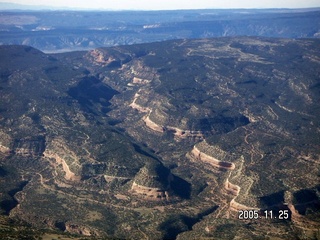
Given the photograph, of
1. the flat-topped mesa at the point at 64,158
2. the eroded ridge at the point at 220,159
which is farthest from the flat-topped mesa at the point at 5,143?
the eroded ridge at the point at 220,159

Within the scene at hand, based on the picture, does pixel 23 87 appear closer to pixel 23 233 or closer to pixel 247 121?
pixel 247 121

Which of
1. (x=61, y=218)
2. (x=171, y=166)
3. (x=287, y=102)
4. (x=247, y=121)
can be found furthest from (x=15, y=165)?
(x=287, y=102)

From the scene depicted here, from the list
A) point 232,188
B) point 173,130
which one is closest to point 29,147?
point 173,130

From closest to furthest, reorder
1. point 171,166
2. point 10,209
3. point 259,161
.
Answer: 1. point 10,209
2. point 259,161
3. point 171,166

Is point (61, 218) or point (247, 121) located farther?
point (247, 121)

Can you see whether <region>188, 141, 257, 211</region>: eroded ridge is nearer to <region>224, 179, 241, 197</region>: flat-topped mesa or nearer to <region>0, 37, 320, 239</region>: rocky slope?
<region>224, 179, 241, 197</region>: flat-topped mesa

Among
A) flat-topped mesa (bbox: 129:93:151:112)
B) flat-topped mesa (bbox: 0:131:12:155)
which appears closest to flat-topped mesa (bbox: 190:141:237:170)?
flat-topped mesa (bbox: 129:93:151:112)

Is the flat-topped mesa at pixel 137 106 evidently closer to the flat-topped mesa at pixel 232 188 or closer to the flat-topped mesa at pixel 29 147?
the flat-topped mesa at pixel 29 147
